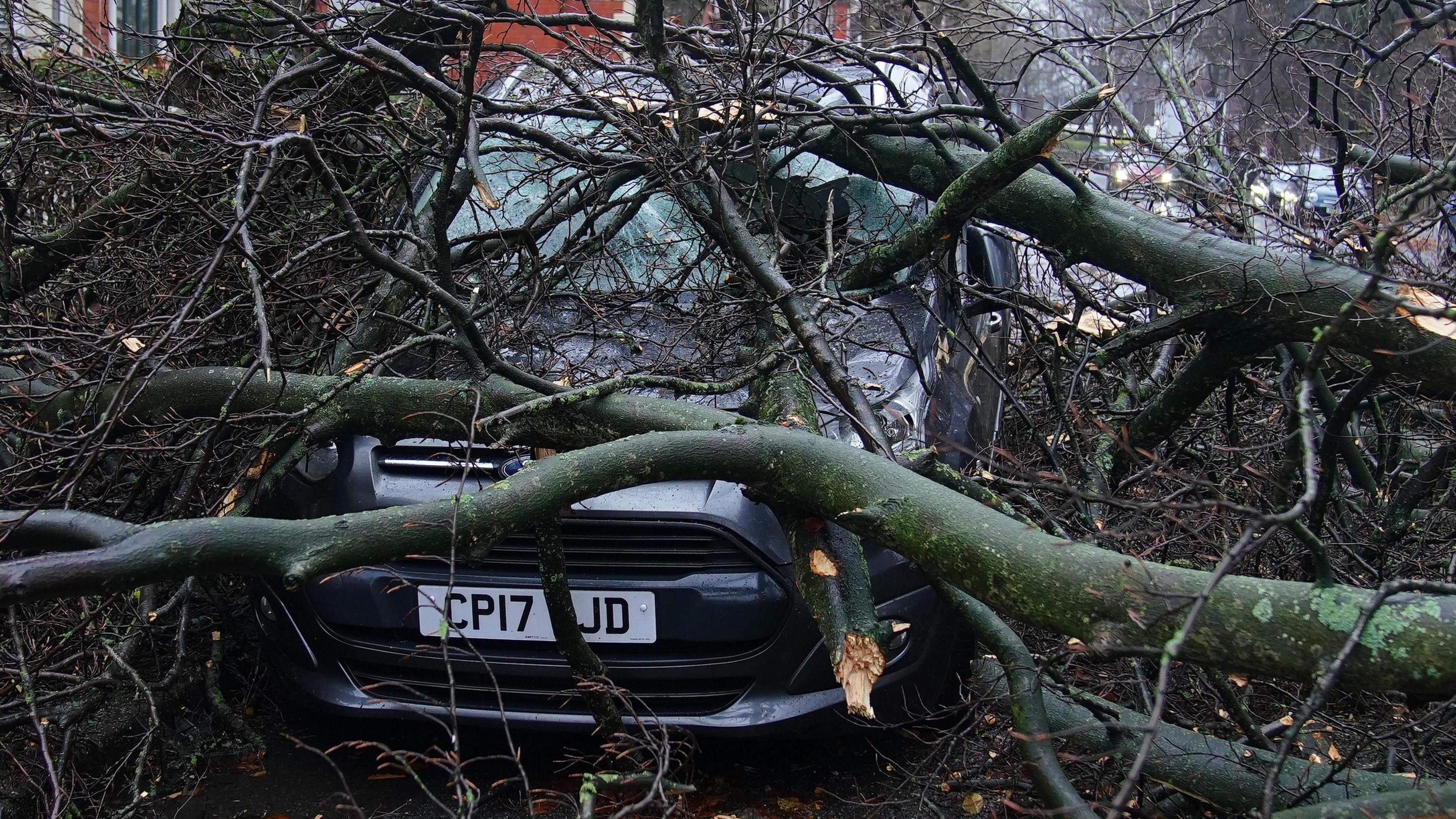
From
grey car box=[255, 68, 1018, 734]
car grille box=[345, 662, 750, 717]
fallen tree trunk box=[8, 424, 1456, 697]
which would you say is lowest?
car grille box=[345, 662, 750, 717]

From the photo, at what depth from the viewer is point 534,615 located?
9.39ft

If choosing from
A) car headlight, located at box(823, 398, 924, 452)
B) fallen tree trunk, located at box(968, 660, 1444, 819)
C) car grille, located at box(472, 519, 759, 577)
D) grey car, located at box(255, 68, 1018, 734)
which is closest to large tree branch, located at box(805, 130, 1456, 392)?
grey car, located at box(255, 68, 1018, 734)

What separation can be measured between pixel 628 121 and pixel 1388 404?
2.78 m

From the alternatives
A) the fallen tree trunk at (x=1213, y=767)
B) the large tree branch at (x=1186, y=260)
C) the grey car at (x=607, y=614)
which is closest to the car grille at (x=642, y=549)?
the grey car at (x=607, y=614)

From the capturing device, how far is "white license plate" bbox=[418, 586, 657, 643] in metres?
2.84

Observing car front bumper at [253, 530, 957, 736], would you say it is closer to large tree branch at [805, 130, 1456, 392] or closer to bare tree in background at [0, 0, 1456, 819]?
bare tree in background at [0, 0, 1456, 819]

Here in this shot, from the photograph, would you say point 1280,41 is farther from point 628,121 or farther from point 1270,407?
point 628,121

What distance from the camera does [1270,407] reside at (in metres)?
3.74

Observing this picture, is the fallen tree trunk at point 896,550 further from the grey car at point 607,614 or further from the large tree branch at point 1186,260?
the large tree branch at point 1186,260

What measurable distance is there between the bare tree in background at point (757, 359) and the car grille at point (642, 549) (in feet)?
0.86

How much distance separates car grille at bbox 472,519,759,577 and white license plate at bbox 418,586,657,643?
7cm

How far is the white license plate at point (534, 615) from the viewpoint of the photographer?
284 cm

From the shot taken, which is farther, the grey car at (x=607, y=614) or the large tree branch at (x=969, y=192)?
the grey car at (x=607, y=614)

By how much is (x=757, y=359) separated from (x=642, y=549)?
2.33 feet
